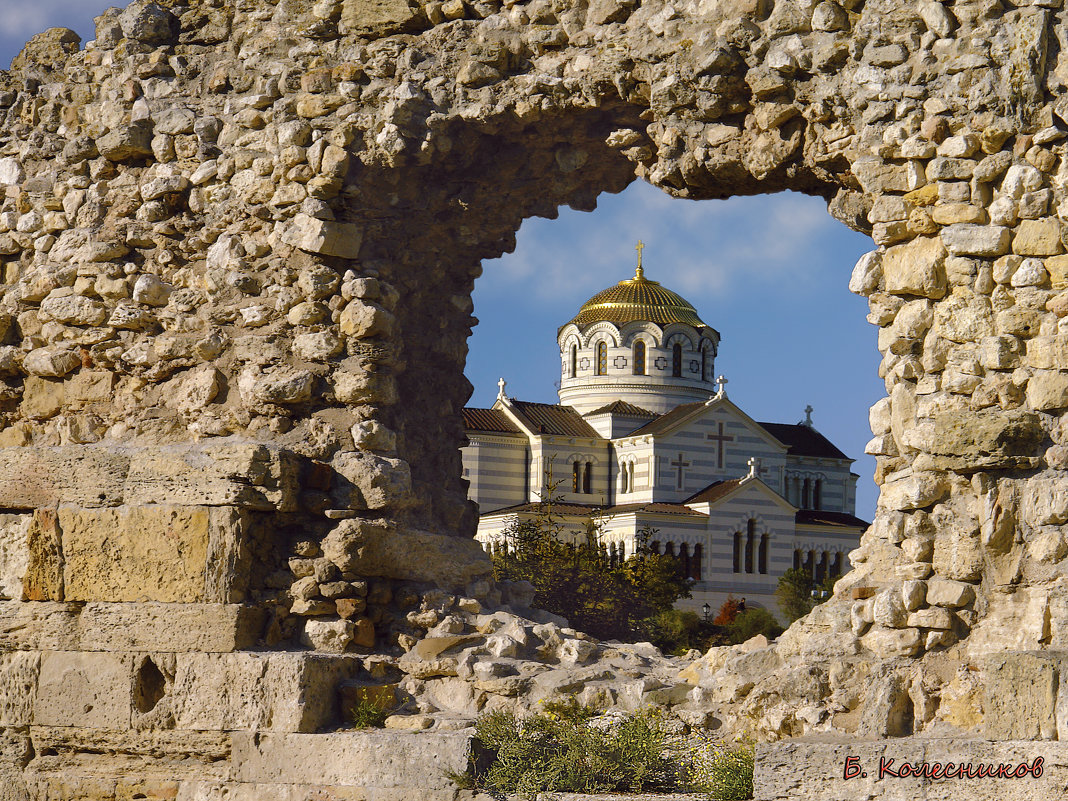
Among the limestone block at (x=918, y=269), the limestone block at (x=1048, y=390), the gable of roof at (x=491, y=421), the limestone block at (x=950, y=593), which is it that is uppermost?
the gable of roof at (x=491, y=421)

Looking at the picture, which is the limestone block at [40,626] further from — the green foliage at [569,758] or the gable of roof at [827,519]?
the gable of roof at [827,519]

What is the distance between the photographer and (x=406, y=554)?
249 inches

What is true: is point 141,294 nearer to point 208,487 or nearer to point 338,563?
point 208,487

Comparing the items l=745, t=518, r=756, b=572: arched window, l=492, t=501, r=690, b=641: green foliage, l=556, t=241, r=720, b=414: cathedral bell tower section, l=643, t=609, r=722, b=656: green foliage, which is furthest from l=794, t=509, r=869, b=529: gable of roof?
l=492, t=501, r=690, b=641: green foliage

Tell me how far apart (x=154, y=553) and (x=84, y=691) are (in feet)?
2.21

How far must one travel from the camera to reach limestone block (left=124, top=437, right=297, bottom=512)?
607 centimetres

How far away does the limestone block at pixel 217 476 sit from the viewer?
6.07 m

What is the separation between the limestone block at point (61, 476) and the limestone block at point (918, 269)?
3453mm

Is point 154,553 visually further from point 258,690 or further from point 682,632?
point 682,632

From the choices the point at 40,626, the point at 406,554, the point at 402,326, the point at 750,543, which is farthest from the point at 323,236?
the point at 750,543

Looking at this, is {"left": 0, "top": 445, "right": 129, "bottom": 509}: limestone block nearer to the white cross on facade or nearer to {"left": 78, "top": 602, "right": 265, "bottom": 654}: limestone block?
{"left": 78, "top": 602, "right": 265, "bottom": 654}: limestone block

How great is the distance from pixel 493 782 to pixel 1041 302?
2.64 m

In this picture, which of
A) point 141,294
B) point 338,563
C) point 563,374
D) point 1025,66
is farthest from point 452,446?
point 563,374

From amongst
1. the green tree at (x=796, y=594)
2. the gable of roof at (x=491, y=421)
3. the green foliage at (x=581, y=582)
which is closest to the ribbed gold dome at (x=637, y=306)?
the gable of roof at (x=491, y=421)
